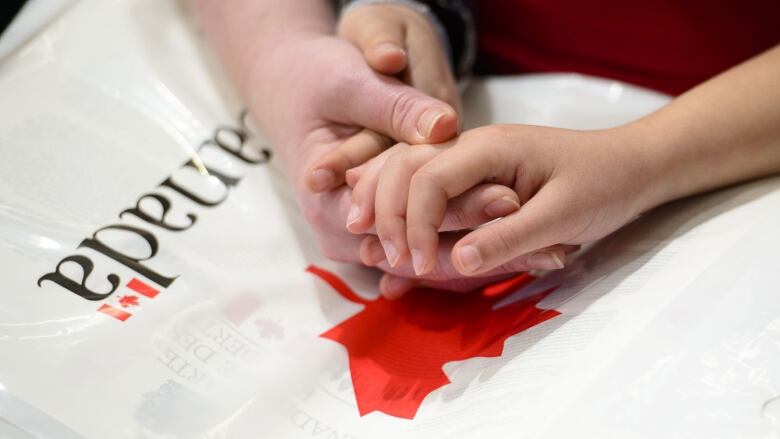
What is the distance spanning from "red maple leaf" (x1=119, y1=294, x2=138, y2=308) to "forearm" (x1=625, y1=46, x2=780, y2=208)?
1.15ft

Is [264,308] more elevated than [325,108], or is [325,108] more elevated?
[325,108]

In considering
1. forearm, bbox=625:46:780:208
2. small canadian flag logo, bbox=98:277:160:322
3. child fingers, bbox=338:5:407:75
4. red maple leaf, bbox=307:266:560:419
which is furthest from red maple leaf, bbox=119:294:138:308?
forearm, bbox=625:46:780:208

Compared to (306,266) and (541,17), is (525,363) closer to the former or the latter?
(306,266)

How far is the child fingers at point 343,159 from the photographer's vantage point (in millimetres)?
518

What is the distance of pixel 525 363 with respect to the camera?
45cm

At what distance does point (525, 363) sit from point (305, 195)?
0.20m

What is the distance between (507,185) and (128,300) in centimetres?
26

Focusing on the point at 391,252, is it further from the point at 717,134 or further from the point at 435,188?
the point at 717,134

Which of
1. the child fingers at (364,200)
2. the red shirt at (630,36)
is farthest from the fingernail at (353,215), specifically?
the red shirt at (630,36)

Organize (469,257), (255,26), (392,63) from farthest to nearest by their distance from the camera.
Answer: (255,26)
(392,63)
(469,257)

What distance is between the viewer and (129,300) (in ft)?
1.70

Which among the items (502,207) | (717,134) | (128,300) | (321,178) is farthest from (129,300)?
(717,134)

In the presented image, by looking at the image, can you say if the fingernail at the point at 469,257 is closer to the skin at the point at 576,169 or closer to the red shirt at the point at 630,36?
the skin at the point at 576,169

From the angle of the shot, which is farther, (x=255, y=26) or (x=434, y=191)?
(x=255, y=26)
